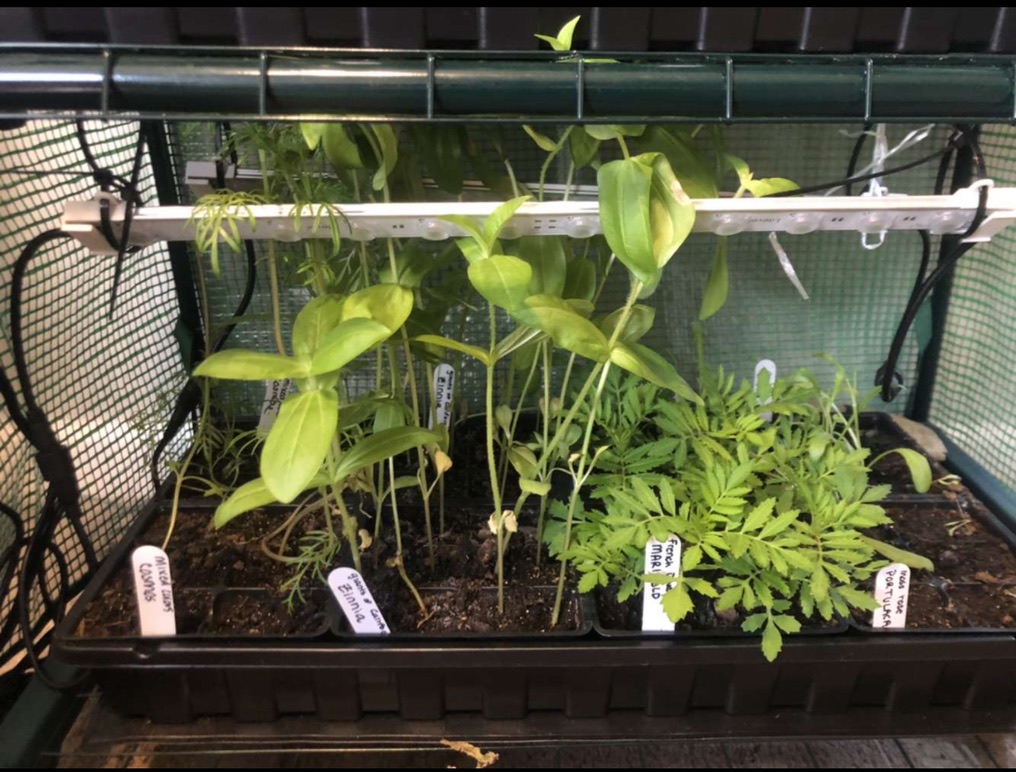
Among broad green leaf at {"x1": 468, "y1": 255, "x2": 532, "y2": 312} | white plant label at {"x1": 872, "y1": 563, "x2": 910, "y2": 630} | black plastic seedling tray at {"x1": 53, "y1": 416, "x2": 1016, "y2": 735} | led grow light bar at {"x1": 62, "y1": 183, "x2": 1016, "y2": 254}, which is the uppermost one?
led grow light bar at {"x1": 62, "y1": 183, "x2": 1016, "y2": 254}

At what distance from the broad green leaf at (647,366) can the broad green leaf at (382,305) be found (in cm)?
17

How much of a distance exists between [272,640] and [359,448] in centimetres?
20

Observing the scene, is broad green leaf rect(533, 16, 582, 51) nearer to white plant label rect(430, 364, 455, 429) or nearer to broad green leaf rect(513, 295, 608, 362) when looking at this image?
broad green leaf rect(513, 295, 608, 362)

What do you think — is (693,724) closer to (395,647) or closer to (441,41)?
(395,647)

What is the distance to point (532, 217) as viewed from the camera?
1.91 feet

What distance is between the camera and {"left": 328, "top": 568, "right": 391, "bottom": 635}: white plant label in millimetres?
622

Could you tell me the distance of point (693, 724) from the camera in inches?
26.9

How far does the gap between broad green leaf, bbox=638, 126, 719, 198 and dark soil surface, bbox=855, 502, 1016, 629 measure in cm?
43

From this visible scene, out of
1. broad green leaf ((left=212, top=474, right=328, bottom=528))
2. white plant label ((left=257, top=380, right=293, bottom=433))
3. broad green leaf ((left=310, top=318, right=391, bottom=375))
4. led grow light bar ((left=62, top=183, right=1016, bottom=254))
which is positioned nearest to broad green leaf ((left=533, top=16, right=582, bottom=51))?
led grow light bar ((left=62, top=183, right=1016, bottom=254))

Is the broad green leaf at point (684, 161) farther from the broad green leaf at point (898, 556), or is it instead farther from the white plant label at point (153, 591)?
the white plant label at point (153, 591)

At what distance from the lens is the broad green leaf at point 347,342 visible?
491mm

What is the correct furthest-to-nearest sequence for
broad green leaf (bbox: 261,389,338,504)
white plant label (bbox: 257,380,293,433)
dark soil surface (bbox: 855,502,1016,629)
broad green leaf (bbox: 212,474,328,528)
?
1. white plant label (bbox: 257,380,293,433)
2. dark soil surface (bbox: 855,502,1016,629)
3. broad green leaf (bbox: 212,474,328,528)
4. broad green leaf (bbox: 261,389,338,504)

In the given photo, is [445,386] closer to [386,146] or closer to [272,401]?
[272,401]

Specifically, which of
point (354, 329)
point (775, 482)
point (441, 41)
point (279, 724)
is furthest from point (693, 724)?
point (441, 41)
